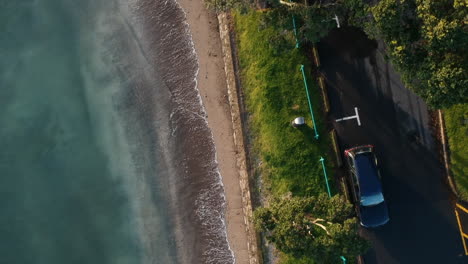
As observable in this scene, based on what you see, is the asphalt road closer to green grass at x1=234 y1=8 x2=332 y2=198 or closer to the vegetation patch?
the vegetation patch

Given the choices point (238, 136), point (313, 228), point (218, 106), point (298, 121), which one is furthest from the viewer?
point (218, 106)

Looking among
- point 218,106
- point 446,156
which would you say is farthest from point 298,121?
point 446,156

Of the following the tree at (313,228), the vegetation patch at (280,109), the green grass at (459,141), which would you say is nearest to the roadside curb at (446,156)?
the green grass at (459,141)

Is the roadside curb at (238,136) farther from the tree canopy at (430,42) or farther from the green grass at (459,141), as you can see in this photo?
the green grass at (459,141)

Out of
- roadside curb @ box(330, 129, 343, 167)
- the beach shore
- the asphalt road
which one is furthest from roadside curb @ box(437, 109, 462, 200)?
the beach shore

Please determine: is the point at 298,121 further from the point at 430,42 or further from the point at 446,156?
the point at 446,156

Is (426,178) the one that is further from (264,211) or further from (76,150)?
(76,150)
